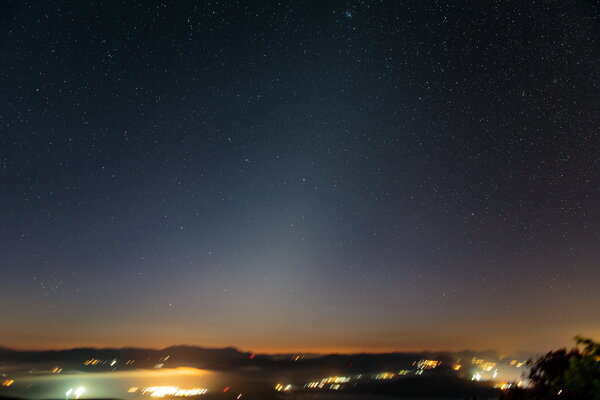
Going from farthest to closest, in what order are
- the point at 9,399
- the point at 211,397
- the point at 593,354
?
the point at 211,397
the point at 9,399
the point at 593,354

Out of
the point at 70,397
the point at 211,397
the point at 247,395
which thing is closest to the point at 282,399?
the point at 247,395

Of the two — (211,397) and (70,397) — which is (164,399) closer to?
(211,397)

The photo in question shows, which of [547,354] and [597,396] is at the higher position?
[547,354]

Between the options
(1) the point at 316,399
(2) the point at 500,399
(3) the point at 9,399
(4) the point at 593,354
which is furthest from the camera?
(1) the point at 316,399

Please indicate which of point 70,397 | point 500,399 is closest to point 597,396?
point 500,399

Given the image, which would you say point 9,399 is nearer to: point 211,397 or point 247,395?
point 211,397

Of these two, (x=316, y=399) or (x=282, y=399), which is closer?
(x=282, y=399)

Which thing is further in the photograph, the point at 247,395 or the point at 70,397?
the point at 247,395

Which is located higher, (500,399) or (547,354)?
(547,354)

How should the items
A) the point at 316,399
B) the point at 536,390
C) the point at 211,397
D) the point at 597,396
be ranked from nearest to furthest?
the point at 597,396
the point at 536,390
the point at 211,397
the point at 316,399
